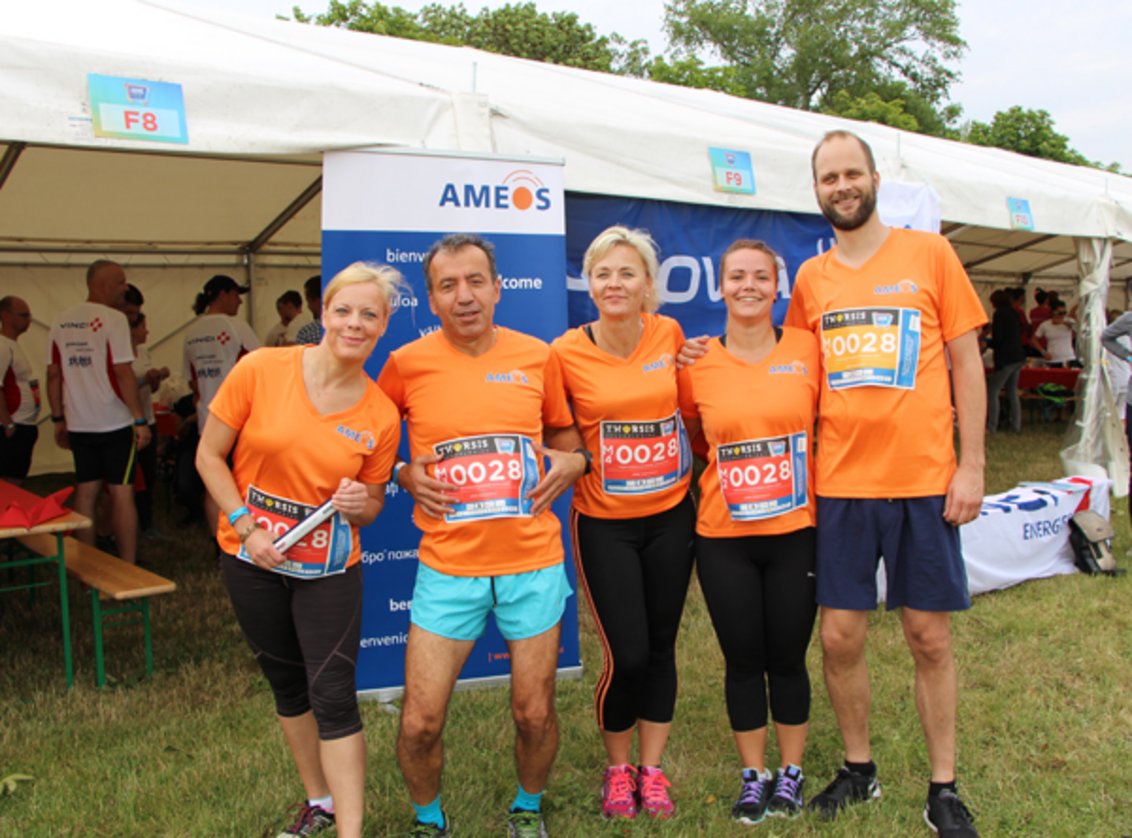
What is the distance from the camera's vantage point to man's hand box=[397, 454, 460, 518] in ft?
7.55

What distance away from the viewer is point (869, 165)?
2.49m

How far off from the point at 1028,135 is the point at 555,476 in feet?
109

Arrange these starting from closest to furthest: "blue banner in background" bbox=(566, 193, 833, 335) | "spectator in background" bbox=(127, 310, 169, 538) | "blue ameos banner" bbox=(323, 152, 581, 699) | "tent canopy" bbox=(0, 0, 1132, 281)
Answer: "tent canopy" bbox=(0, 0, 1132, 281)
"blue ameos banner" bbox=(323, 152, 581, 699)
"blue banner in background" bbox=(566, 193, 833, 335)
"spectator in background" bbox=(127, 310, 169, 538)

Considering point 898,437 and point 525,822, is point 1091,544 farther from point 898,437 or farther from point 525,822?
point 525,822

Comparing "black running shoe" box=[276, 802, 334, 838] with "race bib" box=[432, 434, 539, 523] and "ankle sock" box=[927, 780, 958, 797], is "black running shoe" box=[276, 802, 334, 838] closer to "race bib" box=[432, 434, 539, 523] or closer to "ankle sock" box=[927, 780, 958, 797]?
"race bib" box=[432, 434, 539, 523]

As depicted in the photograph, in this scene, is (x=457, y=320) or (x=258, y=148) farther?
(x=258, y=148)

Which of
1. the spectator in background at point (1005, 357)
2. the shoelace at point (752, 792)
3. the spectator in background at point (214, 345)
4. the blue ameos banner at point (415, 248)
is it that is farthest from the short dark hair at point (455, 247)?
the spectator in background at point (1005, 357)

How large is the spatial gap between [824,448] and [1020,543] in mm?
3091

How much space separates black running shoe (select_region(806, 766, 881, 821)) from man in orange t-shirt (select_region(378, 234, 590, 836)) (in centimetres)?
83

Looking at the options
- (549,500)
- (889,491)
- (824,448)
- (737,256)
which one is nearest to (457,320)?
(549,500)

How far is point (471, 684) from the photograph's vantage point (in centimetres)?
366

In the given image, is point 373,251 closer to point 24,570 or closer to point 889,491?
point 889,491

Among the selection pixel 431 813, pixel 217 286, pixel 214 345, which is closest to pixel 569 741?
pixel 431 813

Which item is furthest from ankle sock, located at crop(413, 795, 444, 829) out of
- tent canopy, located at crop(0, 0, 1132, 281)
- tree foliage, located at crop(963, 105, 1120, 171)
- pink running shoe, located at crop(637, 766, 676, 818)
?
tree foliage, located at crop(963, 105, 1120, 171)
